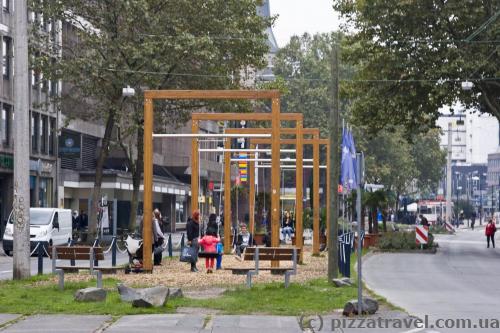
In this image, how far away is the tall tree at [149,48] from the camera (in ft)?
165

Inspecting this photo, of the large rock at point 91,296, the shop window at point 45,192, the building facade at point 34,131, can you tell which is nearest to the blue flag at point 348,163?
the large rock at point 91,296

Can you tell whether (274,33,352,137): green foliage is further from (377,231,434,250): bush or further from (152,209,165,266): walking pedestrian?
(152,209,165,266): walking pedestrian

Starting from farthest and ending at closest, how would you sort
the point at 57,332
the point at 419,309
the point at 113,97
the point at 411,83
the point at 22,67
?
the point at 113,97, the point at 411,83, the point at 22,67, the point at 419,309, the point at 57,332

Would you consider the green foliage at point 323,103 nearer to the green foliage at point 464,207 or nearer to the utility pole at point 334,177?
the green foliage at point 464,207

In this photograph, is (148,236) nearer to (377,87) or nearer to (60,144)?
(377,87)

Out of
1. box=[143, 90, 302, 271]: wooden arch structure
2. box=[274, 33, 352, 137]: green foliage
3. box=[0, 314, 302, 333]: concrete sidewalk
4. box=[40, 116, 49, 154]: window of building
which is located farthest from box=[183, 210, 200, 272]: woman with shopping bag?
box=[274, 33, 352, 137]: green foliage

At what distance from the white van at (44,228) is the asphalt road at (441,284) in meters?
12.2

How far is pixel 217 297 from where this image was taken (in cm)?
2088

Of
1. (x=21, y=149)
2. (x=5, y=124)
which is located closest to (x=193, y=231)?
(x=21, y=149)

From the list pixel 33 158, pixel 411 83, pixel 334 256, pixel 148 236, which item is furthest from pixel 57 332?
pixel 33 158

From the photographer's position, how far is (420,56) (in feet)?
159

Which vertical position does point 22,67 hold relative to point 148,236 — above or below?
above

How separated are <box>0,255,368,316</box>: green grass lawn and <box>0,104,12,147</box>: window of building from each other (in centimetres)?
3654

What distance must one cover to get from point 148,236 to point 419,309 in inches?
407
